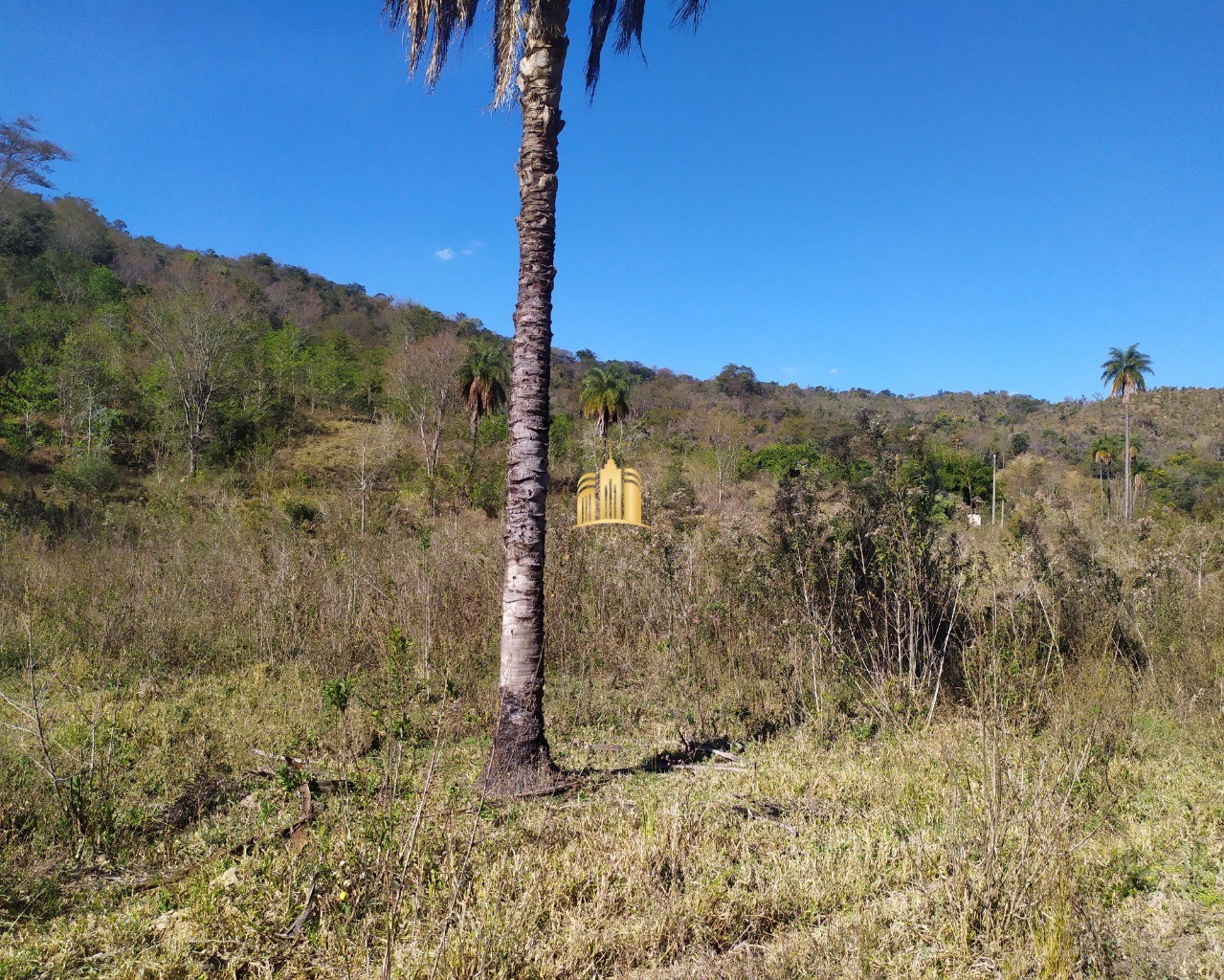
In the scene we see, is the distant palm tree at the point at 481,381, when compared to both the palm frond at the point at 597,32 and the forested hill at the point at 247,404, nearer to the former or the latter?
the forested hill at the point at 247,404

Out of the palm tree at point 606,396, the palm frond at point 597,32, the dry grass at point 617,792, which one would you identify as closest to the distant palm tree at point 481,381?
the palm tree at point 606,396

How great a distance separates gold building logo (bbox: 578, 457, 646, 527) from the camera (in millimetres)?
8531

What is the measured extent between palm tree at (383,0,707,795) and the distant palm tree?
2852 centimetres

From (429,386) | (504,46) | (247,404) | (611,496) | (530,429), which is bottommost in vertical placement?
(611,496)

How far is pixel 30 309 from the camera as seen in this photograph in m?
34.9

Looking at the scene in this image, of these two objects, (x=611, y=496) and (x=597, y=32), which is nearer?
(x=597, y=32)

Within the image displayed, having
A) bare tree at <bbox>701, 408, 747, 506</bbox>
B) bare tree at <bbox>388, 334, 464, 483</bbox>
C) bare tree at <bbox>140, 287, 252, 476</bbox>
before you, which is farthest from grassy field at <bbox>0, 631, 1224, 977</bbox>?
bare tree at <bbox>388, 334, 464, 483</bbox>

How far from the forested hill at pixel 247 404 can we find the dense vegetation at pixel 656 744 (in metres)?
8.08

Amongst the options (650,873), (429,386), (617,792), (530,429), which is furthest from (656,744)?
Answer: (429,386)

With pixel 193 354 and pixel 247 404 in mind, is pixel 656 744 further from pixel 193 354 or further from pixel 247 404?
pixel 247 404

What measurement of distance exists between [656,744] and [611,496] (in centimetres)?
397

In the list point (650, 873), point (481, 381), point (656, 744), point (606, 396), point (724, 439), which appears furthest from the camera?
point (724, 439)

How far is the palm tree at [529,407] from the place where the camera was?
433cm

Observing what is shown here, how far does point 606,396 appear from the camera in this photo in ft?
110
